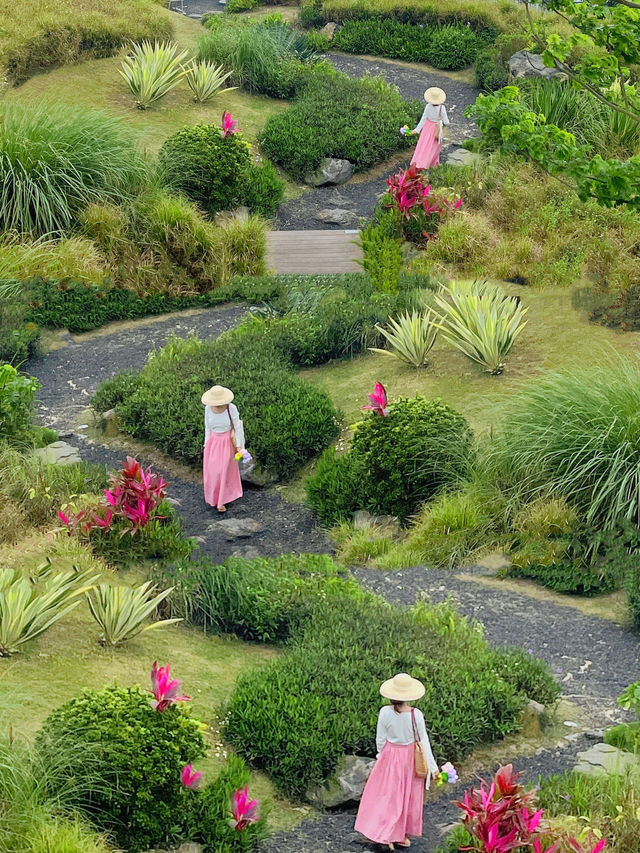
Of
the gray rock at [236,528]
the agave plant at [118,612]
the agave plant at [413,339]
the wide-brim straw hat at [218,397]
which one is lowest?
the gray rock at [236,528]

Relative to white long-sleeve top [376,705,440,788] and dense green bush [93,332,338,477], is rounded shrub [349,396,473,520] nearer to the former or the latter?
dense green bush [93,332,338,477]

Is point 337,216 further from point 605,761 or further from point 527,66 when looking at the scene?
point 605,761

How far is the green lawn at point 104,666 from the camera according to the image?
31.4 ft

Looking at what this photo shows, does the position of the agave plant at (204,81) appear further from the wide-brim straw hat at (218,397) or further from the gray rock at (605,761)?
the gray rock at (605,761)

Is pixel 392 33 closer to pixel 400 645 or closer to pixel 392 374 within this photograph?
pixel 392 374

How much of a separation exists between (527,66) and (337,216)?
4.48 meters

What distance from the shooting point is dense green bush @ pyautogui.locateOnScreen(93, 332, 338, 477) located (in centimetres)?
1470

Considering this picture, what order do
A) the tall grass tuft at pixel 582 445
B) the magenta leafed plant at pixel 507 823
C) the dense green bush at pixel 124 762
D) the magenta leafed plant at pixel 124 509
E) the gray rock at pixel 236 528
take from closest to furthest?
1. the magenta leafed plant at pixel 507 823
2. the dense green bush at pixel 124 762
3. the magenta leafed plant at pixel 124 509
4. the tall grass tuft at pixel 582 445
5. the gray rock at pixel 236 528

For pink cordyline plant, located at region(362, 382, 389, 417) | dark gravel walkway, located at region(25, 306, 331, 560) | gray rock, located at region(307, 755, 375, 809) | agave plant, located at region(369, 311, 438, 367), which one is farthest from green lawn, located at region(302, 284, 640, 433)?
gray rock, located at region(307, 755, 375, 809)

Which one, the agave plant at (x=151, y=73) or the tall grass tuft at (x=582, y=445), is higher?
the tall grass tuft at (x=582, y=445)

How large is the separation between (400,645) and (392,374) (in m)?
5.58

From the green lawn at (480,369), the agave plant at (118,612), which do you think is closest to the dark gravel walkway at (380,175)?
the green lawn at (480,369)

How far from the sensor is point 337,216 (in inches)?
813

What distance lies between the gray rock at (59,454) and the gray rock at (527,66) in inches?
434
